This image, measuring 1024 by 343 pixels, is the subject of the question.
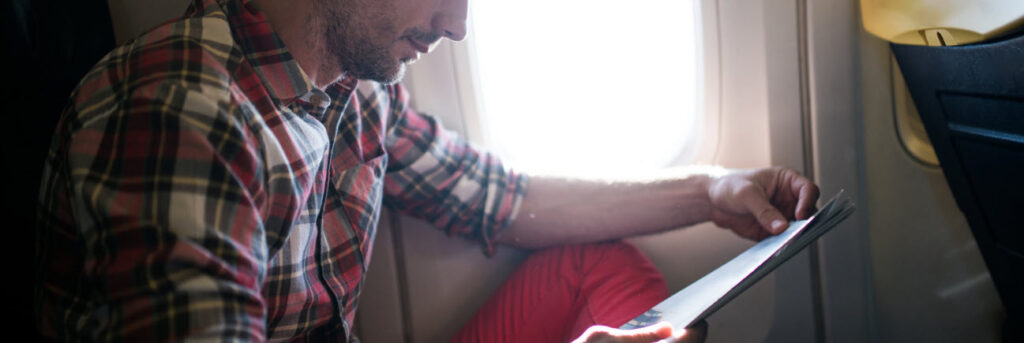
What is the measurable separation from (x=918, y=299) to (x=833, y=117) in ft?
1.61

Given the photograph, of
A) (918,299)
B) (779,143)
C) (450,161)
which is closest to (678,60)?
(779,143)

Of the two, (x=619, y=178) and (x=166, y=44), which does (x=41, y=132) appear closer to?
(x=166, y=44)

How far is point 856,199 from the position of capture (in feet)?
4.97

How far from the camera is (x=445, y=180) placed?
4.33 ft

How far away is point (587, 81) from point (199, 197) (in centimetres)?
91

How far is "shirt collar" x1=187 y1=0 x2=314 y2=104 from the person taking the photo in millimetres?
943

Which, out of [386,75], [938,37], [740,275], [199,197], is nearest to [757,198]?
[740,275]

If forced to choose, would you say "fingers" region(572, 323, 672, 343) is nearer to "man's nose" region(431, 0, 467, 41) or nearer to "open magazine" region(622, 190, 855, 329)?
"open magazine" region(622, 190, 855, 329)

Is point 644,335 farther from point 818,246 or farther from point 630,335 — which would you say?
point 818,246

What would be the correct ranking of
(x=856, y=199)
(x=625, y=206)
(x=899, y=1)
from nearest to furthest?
(x=899, y=1) → (x=625, y=206) → (x=856, y=199)

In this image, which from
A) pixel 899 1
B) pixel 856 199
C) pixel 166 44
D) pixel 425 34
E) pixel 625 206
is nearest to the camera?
pixel 166 44

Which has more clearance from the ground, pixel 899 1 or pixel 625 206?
pixel 899 1

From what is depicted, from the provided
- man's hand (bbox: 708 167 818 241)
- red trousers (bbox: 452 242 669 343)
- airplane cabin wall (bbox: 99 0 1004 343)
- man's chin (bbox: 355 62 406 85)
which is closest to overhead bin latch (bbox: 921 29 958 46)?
airplane cabin wall (bbox: 99 0 1004 343)

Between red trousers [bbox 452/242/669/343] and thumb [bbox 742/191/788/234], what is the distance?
23cm
